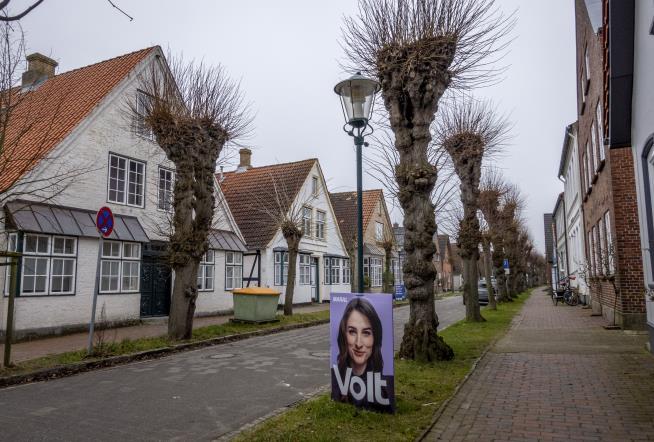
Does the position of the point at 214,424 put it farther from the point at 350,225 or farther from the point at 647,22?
the point at 350,225

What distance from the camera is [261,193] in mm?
26938

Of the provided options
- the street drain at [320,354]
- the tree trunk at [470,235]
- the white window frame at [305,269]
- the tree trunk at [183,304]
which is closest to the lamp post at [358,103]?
the street drain at [320,354]

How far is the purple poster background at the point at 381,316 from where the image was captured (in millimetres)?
5746

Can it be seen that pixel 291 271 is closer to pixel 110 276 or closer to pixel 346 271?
pixel 110 276

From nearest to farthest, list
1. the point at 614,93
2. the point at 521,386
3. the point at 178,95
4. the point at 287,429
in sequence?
the point at 287,429 → the point at 521,386 → the point at 614,93 → the point at 178,95

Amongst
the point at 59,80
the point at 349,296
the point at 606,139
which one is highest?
the point at 59,80

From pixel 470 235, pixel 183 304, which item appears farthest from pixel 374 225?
pixel 183 304

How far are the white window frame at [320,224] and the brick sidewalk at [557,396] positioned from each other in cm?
1893

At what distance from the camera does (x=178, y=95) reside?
13555 mm

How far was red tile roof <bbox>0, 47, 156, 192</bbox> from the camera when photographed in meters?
14.1

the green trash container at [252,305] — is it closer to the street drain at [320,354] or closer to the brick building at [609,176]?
the street drain at [320,354]

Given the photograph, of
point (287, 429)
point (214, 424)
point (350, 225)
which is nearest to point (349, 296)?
point (287, 429)

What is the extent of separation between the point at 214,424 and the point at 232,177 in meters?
24.7

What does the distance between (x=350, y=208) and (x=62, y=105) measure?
81.1 feet
